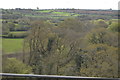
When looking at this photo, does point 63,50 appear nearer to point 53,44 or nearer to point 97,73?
point 53,44

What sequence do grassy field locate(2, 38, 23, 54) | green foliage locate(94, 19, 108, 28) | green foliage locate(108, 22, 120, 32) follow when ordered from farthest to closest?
green foliage locate(94, 19, 108, 28), green foliage locate(108, 22, 120, 32), grassy field locate(2, 38, 23, 54)

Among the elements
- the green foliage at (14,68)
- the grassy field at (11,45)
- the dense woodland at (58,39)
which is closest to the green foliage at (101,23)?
the dense woodland at (58,39)

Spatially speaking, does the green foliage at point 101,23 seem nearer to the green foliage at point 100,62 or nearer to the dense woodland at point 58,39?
the dense woodland at point 58,39

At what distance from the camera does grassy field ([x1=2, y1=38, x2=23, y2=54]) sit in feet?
24.4

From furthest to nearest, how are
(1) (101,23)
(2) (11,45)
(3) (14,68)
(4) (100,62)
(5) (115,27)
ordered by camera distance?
(1) (101,23) → (5) (115,27) → (2) (11,45) → (4) (100,62) → (3) (14,68)

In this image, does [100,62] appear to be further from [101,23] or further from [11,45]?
[11,45]

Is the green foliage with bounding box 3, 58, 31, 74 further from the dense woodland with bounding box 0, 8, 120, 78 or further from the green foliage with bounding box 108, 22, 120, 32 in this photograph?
the green foliage with bounding box 108, 22, 120, 32

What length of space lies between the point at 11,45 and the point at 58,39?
2.28m

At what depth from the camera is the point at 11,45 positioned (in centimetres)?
791

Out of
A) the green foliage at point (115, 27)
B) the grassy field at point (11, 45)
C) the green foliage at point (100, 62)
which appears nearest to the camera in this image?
the green foliage at point (100, 62)

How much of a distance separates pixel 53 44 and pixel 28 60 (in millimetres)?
1428

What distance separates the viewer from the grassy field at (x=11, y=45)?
743cm

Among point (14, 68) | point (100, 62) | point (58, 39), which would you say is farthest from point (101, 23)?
point (14, 68)

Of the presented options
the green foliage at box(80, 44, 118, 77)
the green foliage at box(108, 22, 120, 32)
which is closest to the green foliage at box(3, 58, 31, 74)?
the green foliage at box(80, 44, 118, 77)
